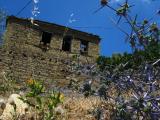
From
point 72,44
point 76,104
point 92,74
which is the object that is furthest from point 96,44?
point 92,74

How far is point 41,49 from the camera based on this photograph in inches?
1091

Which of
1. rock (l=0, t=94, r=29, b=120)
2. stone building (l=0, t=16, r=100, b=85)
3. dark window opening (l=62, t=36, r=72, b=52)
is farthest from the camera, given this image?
dark window opening (l=62, t=36, r=72, b=52)

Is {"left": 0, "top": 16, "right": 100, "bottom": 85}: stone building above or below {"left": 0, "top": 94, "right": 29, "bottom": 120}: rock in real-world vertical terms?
above

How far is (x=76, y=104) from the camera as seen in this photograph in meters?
6.72

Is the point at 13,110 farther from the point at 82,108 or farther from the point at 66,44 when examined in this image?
the point at 66,44

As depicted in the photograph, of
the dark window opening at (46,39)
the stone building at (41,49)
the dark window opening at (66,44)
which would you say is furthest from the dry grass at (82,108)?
the dark window opening at (66,44)

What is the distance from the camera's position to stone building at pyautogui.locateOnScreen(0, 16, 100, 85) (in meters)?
23.1

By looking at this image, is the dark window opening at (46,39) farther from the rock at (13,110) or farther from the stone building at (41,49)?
the rock at (13,110)

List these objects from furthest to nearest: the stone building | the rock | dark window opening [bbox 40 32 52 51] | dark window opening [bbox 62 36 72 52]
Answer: dark window opening [bbox 62 36 72 52] < dark window opening [bbox 40 32 52 51] < the stone building < the rock

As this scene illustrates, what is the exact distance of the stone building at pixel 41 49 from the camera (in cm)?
2309

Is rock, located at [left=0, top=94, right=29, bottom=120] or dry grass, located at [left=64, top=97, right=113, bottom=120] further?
dry grass, located at [left=64, top=97, right=113, bottom=120]

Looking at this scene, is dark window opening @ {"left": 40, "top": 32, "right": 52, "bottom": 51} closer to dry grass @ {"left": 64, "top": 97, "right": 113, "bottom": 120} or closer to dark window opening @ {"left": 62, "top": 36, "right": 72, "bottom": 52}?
dark window opening @ {"left": 62, "top": 36, "right": 72, "bottom": 52}

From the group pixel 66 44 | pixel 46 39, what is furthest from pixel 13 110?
pixel 66 44

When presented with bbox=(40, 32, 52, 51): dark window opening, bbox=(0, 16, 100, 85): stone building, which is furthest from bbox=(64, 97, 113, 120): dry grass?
bbox=(40, 32, 52, 51): dark window opening
